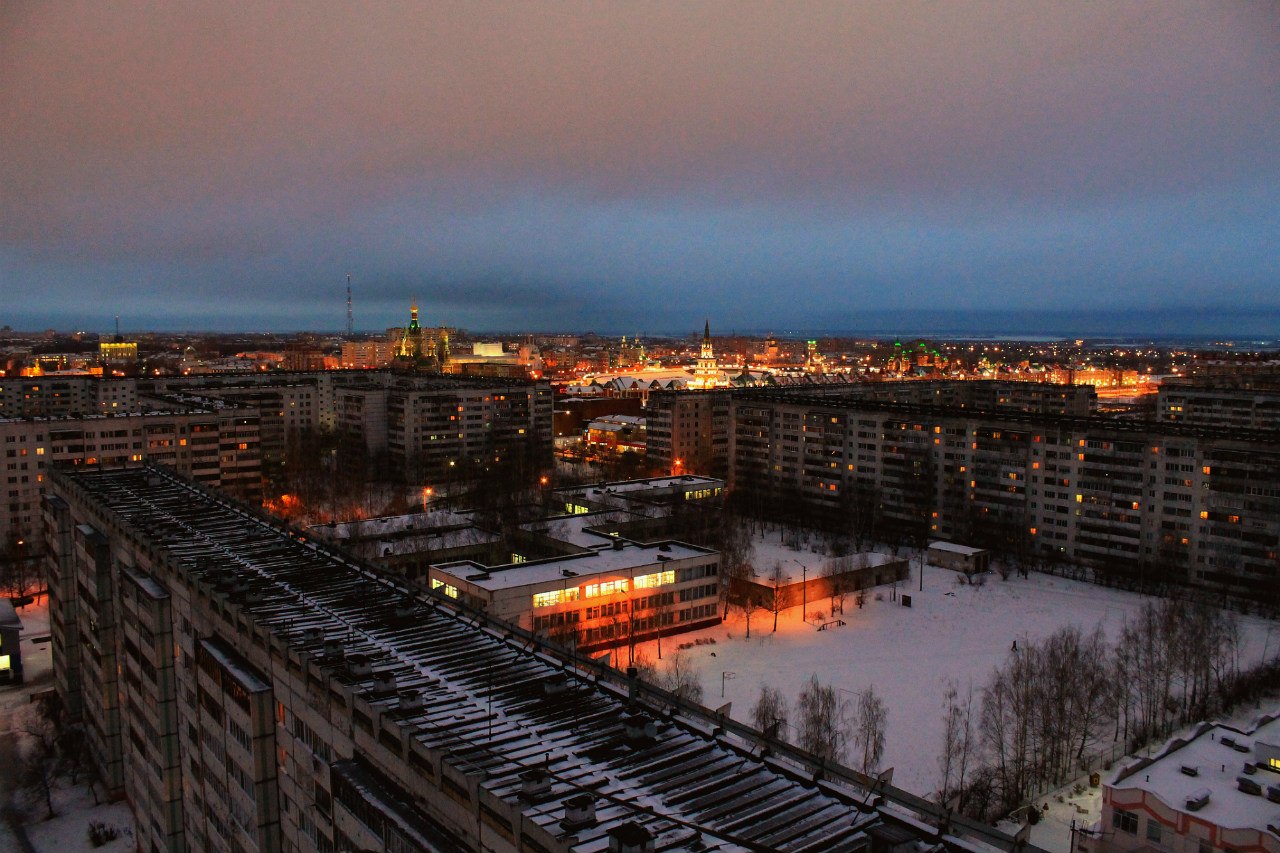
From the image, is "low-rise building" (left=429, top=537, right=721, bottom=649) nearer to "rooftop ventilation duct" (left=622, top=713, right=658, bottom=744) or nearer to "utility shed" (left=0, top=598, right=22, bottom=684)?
"utility shed" (left=0, top=598, right=22, bottom=684)

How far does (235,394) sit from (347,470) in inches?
414

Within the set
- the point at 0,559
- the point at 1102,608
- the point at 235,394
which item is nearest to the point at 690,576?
the point at 1102,608

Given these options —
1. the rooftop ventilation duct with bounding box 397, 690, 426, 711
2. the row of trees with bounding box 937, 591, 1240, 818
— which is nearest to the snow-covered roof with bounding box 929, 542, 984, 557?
the row of trees with bounding box 937, 591, 1240, 818

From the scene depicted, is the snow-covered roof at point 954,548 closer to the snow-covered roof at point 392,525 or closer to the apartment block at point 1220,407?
the snow-covered roof at point 392,525

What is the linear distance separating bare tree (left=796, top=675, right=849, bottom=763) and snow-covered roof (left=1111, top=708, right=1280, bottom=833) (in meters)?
4.83

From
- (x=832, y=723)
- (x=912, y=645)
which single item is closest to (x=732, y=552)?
(x=912, y=645)

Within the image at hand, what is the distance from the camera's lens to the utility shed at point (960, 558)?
1271 inches

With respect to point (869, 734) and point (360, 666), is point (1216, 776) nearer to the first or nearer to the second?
point (869, 734)

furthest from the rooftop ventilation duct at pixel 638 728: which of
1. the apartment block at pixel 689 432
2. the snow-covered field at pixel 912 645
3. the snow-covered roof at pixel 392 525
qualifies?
the apartment block at pixel 689 432

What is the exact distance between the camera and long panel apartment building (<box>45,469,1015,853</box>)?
8.12m

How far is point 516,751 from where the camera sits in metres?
9.41

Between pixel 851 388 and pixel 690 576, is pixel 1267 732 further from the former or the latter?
pixel 851 388

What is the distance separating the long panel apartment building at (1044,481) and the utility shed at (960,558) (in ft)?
7.41

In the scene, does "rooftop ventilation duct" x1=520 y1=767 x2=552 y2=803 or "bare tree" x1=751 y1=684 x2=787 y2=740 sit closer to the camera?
"rooftop ventilation duct" x1=520 y1=767 x2=552 y2=803
